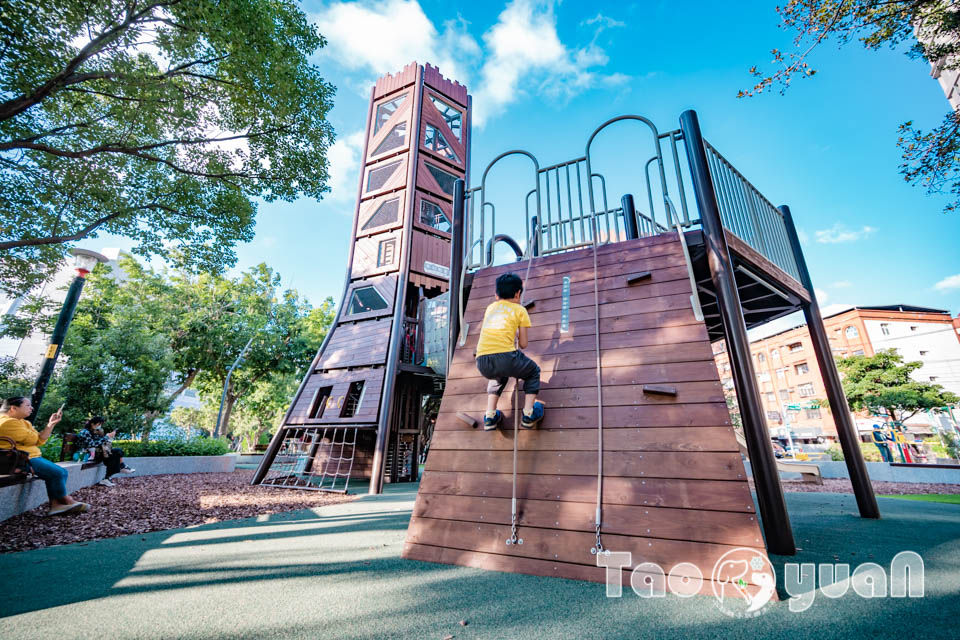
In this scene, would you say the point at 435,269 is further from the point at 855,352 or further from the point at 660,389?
the point at 855,352

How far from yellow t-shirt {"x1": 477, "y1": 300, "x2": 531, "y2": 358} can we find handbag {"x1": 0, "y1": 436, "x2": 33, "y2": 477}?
6079 millimetres

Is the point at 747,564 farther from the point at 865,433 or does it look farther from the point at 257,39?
the point at 865,433

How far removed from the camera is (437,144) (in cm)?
1413

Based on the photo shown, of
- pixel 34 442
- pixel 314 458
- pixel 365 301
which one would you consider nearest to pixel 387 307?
pixel 365 301

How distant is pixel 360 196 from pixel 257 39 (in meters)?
7.51

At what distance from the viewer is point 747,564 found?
2158mm

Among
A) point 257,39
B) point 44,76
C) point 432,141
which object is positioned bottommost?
point 44,76

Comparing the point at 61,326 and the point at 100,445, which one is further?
the point at 100,445

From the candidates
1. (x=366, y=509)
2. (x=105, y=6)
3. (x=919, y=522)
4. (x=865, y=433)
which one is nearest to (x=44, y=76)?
(x=105, y=6)

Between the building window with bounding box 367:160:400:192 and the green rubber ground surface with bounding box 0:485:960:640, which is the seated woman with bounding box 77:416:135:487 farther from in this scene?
the building window with bounding box 367:160:400:192

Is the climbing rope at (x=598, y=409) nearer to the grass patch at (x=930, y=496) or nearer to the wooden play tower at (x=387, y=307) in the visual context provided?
the wooden play tower at (x=387, y=307)

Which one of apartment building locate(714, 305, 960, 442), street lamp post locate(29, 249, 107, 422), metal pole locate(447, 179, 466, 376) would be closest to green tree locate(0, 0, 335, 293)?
street lamp post locate(29, 249, 107, 422)

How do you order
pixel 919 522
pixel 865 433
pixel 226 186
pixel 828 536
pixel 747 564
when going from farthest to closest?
pixel 865 433 < pixel 226 186 < pixel 919 522 < pixel 828 536 < pixel 747 564

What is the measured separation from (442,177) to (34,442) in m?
12.0
